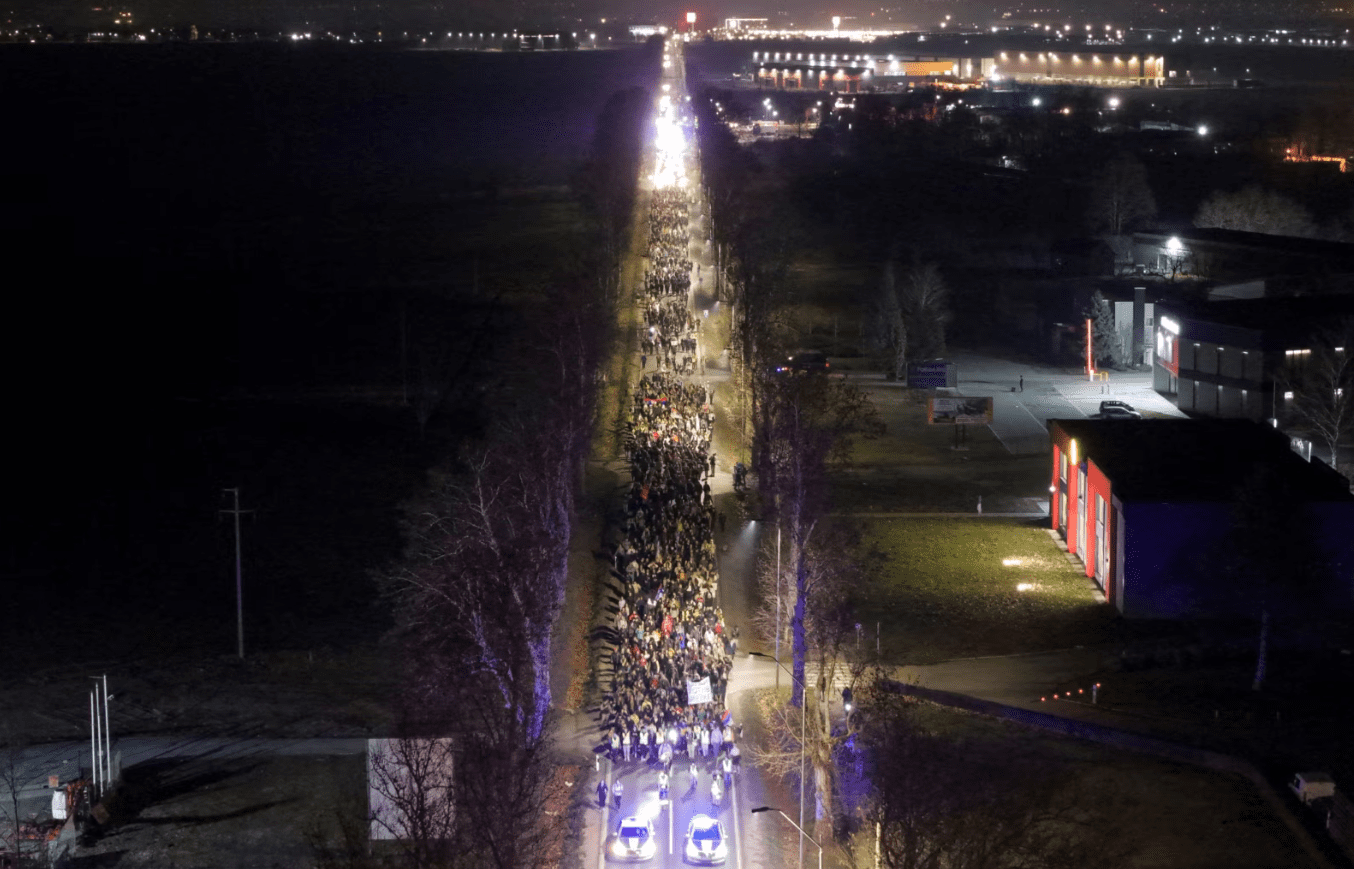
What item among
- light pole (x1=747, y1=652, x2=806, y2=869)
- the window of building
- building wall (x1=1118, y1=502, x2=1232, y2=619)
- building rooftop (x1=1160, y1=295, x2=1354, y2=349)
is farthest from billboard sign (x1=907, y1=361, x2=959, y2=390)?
light pole (x1=747, y1=652, x2=806, y2=869)

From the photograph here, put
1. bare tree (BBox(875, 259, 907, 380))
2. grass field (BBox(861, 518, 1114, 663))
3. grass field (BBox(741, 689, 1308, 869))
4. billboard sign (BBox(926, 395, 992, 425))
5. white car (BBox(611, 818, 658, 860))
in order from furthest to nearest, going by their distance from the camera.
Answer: bare tree (BBox(875, 259, 907, 380)) → billboard sign (BBox(926, 395, 992, 425)) → grass field (BBox(861, 518, 1114, 663)) → grass field (BBox(741, 689, 1308, 869)) → white car (BBox(611, 818, 658, 860))

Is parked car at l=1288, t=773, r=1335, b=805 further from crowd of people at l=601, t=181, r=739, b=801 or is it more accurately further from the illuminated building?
crowd of people at l=601, t=181, r=739, b=801

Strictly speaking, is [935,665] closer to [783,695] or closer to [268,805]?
[783,695]

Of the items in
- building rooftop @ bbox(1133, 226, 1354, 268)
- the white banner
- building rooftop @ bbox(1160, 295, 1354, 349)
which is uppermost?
building rooftop @ bbox(1133, 226, 1354, 268)

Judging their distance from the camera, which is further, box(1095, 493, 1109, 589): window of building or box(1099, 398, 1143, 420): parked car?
box(1099, 398, 1143, 420): parked car

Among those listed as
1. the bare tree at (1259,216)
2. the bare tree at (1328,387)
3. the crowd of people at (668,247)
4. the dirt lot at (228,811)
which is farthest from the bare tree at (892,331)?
the dirt lot at (228,811)

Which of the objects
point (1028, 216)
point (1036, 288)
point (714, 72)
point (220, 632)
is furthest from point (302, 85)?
point (220, 632)
